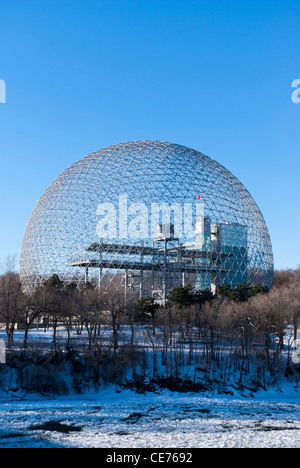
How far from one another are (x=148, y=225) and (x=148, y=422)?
89.3ft

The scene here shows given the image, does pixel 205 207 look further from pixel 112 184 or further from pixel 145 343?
pixel 145 343

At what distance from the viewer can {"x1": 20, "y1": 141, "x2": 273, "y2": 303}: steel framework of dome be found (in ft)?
166

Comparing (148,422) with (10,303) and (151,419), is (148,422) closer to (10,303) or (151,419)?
(151,419)

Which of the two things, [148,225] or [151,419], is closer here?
[151,419]

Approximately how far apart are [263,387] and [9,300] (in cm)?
1722

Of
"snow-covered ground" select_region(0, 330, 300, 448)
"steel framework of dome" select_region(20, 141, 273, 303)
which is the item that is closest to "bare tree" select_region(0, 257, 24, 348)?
"snow-covered ground" select_region(0, 330, 300, 448)

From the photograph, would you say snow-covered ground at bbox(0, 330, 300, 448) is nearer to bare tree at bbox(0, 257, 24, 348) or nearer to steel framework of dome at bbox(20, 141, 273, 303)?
bare tree at bbox(0, 257, 24, 348)

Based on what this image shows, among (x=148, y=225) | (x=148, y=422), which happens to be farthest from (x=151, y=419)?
(x=148, y=225)

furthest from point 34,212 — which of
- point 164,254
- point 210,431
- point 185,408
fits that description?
point 210,431

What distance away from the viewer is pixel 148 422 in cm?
2438

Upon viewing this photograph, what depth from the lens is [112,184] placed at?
52.8 metres

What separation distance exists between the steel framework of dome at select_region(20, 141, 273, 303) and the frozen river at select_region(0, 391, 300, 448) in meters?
20.4

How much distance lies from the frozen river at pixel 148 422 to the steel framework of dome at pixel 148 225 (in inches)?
804
